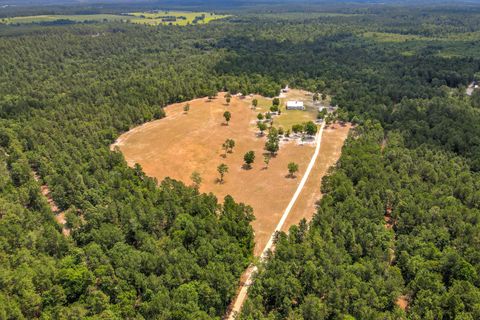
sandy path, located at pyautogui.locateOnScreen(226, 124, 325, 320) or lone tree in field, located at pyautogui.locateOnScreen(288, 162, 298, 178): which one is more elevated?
lone tree in field, located at pyautogui.locateOnScreen(288, 162, 298, 178)

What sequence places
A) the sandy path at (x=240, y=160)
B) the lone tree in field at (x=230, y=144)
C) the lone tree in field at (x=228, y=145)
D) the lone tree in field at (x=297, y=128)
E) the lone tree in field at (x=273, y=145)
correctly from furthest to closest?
the lone tree in field at (x=297, y=128) → the lone tree in field at (x=228, y=145) → the lone tree in field at (x=230, y=144) → the lone tree in field at (x=273, y=145) → the sandy path at (x=240, y=160)

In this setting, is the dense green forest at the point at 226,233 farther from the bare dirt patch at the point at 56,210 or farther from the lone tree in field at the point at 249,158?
the lone tree in field at the point at 249,158

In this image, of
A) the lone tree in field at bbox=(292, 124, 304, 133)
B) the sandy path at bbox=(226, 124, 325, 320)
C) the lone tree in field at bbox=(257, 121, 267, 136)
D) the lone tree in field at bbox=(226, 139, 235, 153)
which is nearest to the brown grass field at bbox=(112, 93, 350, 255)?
the sandy path at bbox=(226, 124, 325, 320)

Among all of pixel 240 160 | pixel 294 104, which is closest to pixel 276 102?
pixel 294 104

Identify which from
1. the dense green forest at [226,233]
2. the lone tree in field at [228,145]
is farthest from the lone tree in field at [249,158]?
the dense green forest at [226,233]

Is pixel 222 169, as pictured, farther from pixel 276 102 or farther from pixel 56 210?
pixel 276 102

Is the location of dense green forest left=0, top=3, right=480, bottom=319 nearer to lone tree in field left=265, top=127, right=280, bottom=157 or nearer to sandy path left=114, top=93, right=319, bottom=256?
sandy path left=114, top=93, right=319, bottom=256

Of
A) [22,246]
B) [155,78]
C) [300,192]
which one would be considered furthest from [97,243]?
[155,78]

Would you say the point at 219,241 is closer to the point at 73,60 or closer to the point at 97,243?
the point at 97,243
